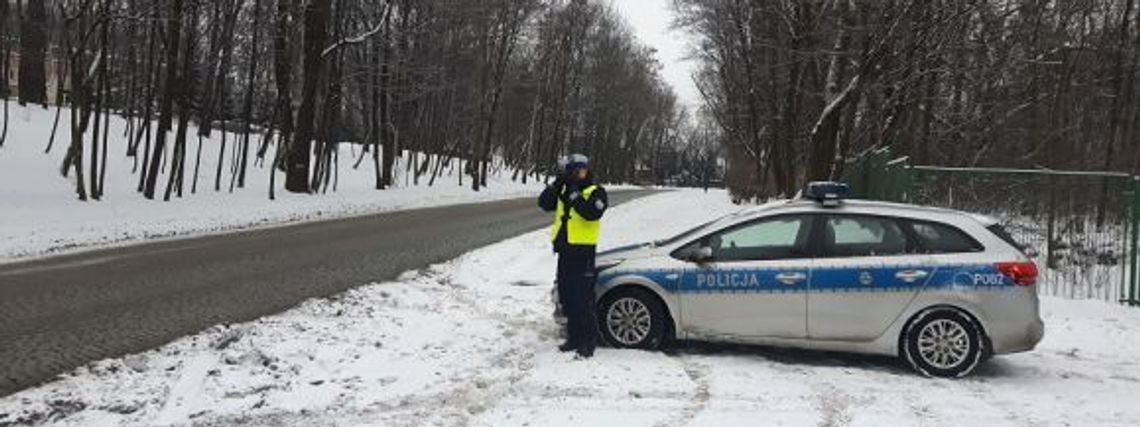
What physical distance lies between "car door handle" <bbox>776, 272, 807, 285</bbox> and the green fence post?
21.3ft

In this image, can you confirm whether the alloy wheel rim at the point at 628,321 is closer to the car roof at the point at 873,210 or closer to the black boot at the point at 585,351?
the black boot at the point at 585,351

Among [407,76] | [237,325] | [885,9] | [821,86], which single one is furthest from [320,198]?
[237,325]

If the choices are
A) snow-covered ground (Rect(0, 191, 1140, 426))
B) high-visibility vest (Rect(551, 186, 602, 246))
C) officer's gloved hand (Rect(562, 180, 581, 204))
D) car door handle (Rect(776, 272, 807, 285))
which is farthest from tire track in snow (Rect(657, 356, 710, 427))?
officer's gloved hand (Rect(562, 180, 581, 204))

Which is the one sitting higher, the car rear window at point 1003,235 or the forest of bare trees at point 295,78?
the forest of bare trees at point 295,78

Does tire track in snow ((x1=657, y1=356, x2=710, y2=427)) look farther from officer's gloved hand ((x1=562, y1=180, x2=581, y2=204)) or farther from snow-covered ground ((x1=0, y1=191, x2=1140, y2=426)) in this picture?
officer's gloved hand ((x1=562, y1=180, x2=581, y2=204))

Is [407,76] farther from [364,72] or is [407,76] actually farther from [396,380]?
[396,380]

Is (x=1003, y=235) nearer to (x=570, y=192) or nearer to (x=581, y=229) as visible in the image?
(x=581, y=229)

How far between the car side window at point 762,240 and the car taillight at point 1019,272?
1.59 m

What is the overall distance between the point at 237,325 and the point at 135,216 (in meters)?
15.2

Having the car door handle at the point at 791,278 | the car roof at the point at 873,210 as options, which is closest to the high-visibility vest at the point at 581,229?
the car roof at the point at 873,210

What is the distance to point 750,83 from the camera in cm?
4131

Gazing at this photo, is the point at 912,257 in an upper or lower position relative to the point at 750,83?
lower

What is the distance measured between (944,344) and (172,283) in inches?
351

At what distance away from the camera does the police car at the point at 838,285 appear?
339 inches
